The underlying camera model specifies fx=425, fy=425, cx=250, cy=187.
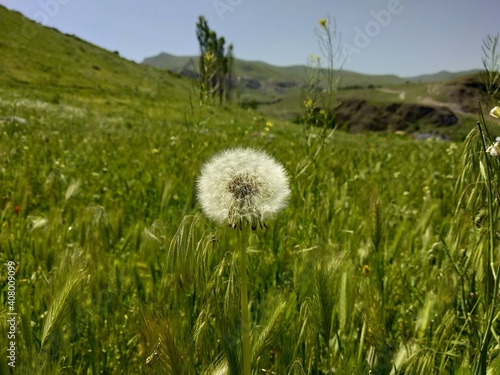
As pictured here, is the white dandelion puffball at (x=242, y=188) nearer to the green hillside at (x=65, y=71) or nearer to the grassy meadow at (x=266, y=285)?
the grassy meadow at (x=266, y=285)

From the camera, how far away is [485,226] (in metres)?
1.07

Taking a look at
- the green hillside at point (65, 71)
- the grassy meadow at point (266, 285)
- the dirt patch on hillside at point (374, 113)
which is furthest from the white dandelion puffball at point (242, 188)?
the dirt patch on hillside at point (374, 113)

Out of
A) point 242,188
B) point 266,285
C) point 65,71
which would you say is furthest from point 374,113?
point 242,188

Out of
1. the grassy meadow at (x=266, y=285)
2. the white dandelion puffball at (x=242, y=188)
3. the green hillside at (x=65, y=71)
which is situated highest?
the green hillside at (x=65, y=71)

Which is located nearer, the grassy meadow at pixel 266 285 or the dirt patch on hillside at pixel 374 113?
the grassy meadow at pixel 266 285

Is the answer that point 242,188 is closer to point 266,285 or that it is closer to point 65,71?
point 266,285

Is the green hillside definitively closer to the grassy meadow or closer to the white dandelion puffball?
the grassy meadow

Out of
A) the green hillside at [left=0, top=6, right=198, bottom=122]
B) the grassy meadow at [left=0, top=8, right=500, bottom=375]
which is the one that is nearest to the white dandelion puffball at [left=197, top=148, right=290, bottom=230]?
the grassy meadow at [left=0, top=8, right=500, bottom=375]

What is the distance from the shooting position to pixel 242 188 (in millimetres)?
1001

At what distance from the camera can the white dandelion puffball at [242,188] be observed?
94 cm

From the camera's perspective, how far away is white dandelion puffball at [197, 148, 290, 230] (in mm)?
941

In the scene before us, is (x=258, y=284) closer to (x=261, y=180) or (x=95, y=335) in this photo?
(x=95, y=335)

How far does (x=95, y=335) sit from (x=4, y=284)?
598 mm

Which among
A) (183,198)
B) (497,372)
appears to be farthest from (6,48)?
(497,372)
